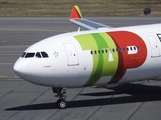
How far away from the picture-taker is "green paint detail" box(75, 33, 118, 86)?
28922 mm

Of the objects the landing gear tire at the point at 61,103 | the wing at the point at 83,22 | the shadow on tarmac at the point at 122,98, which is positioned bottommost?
the shadow on tarmac at the point at 122,98

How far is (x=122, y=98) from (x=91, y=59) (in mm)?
4057

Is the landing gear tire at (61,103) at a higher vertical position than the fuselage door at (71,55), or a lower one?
lower

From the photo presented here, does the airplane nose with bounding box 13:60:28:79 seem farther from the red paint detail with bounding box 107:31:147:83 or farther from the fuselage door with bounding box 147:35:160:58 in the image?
the fuselage door with bounding box 147:35:160:58

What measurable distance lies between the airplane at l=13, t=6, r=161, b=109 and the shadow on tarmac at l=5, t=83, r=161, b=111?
121 centimetres

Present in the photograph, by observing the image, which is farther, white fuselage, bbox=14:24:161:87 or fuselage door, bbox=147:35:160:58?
fuselage door, bbox=147:35:160:58

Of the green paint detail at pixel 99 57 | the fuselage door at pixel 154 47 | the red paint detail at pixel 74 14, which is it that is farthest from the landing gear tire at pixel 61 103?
the red paint detail at pixel 74 14

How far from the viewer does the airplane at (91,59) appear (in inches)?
1106

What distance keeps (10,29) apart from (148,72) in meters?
32.9

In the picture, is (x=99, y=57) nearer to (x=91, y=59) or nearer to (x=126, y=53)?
(x=91, y=59)

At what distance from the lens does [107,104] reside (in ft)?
99.8

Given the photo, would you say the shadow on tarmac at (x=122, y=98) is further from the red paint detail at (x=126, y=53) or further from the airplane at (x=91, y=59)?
the red paint detail at (x=126, y=53)

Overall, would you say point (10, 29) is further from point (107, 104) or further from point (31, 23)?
point (107, 104)

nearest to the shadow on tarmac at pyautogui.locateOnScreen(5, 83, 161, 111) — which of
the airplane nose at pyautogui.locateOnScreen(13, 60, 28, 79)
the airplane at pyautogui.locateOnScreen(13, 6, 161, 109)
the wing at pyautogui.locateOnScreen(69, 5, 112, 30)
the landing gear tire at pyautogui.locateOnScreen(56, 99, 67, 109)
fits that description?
the landing gear tire at pyautogui.locateOnScreen(56, 99, 67, 109)
